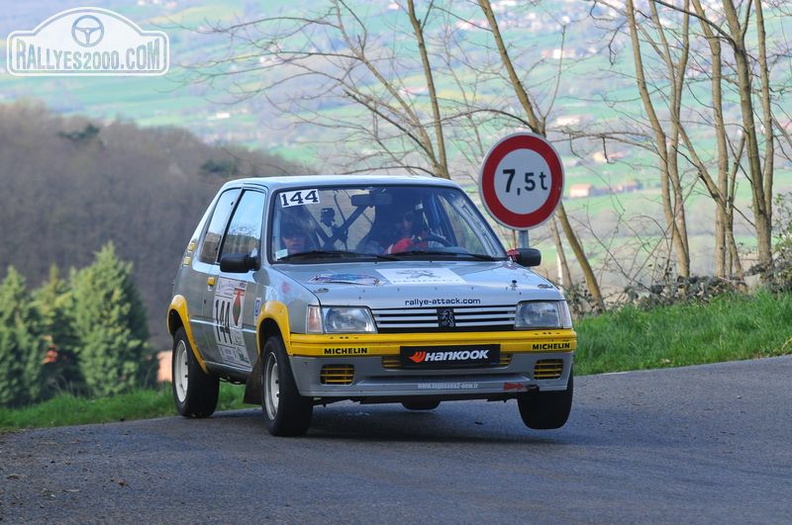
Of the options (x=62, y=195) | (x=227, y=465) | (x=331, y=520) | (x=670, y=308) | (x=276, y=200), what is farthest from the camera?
(x=62, y=195)

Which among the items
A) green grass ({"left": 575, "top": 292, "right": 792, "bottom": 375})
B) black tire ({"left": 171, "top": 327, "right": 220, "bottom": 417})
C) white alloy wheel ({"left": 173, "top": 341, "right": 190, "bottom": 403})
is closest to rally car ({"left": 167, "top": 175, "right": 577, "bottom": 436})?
black tire ({"left": 171, "top": 327, "right": 220, "bottom": 417})

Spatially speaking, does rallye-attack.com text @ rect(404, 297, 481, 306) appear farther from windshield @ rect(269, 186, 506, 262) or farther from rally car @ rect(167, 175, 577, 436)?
windshield @ rect(269, 186, 506, 262)

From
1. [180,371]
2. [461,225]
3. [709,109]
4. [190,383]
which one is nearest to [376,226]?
[461,225]

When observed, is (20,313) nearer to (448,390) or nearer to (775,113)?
(775,113)

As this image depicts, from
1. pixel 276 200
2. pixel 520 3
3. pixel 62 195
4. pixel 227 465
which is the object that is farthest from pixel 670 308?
pixel 62 195

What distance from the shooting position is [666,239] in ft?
71.7

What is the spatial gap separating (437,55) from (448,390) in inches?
589

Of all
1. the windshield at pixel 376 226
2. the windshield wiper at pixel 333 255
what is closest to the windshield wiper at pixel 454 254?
the windshield at pixel 376 226

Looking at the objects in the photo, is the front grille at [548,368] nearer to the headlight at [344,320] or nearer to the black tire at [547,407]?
the black tire at [547,407]

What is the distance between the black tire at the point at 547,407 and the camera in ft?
31.2

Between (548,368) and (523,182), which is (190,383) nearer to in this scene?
(548,368)

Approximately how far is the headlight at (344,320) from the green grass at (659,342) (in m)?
5.96

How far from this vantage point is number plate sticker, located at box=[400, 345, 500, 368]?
8.89 metres

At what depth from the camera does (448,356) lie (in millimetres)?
8922
